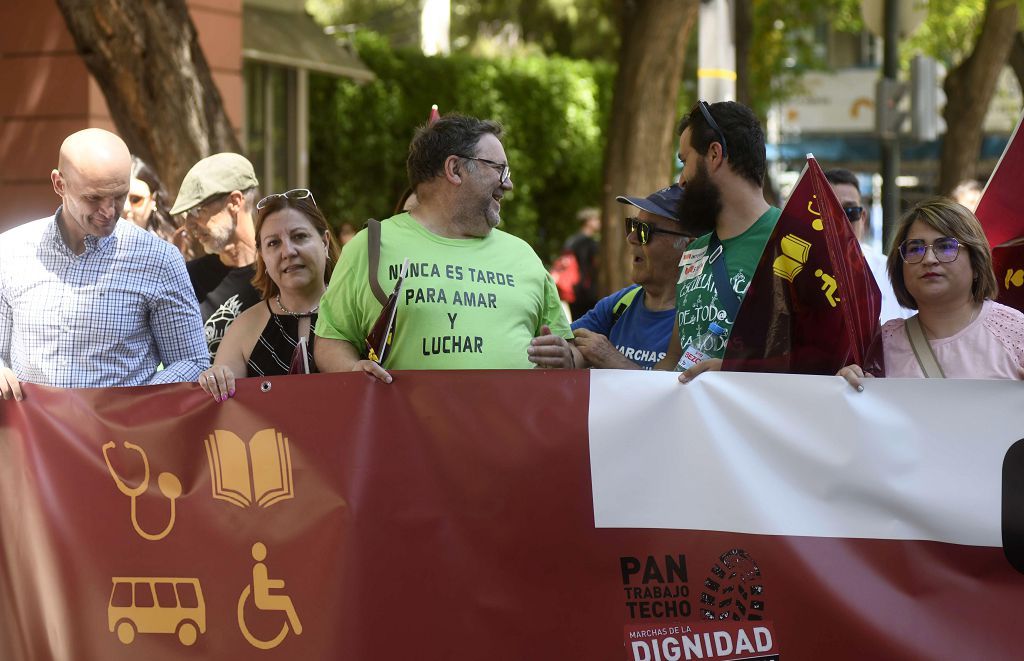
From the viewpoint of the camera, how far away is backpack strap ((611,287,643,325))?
5.55 meters

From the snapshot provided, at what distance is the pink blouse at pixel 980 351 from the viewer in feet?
13.7

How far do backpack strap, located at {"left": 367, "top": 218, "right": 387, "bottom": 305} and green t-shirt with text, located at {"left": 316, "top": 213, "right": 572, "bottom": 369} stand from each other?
2cm

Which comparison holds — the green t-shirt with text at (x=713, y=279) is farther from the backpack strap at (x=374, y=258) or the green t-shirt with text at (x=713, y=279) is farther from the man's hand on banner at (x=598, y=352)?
the backpack strap at (x=374, y=258)

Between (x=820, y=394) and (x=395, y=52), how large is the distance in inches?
785

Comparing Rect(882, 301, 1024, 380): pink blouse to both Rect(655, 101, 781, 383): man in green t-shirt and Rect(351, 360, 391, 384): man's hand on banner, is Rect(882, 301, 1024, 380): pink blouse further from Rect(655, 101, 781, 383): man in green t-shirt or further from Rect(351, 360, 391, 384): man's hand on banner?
Rect(351, 360, 391, 384): man's hand on banner

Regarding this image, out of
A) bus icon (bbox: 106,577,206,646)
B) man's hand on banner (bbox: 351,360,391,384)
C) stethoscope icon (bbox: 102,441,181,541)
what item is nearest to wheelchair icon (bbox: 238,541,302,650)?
bus icon (bbox: 106,577,206,646)

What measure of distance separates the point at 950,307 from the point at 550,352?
3.87 ft

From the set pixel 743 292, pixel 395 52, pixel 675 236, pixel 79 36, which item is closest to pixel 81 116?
pixel 79 36

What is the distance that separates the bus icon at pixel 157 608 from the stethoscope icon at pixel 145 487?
0.14m

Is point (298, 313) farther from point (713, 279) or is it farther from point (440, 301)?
point (713, 279)

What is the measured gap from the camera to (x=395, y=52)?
23.3 meters

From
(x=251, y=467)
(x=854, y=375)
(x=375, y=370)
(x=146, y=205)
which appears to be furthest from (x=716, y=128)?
(x=146, y=205)

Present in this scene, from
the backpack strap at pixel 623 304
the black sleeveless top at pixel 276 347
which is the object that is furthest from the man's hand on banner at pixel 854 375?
the black sleeveless top at pixel 276 347

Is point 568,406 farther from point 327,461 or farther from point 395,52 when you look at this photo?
point 395,52
